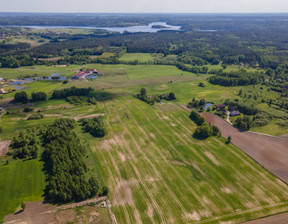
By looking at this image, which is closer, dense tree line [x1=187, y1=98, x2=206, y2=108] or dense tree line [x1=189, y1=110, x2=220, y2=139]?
dense tree line [x1=189, y1=110, x2=220, y2=139]

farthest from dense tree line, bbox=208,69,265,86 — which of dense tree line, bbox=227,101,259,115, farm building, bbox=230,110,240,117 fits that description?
farm building, bbox=230,110,240,117

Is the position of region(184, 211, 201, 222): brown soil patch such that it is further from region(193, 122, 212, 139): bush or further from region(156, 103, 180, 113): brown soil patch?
region(156, 103, 180, 113): brown soil patch

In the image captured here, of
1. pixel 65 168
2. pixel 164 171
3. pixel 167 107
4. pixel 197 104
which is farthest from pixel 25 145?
pixel 197 104

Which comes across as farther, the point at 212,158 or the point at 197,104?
the point at 197,104

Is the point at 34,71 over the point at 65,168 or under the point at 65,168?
over

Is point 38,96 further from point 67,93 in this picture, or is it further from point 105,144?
point 105,144

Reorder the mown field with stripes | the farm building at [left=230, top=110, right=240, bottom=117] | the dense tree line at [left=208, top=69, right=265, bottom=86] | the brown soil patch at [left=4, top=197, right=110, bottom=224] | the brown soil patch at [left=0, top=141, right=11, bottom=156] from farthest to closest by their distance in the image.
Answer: the dense tree line at [left=208, top=69, right=265, bottom=86]
the farm building at [left=230, top=110, right=240, bottom=117]
the brown soil patch at [left=0, top=141, right=11, bottom=156]
the mown field with stripes
the brown soil patch at [left=4, top=197, right=110, bottom=224]

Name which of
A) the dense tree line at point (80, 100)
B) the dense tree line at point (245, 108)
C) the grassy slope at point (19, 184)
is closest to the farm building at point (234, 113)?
the dense tree line at point (245, 108)

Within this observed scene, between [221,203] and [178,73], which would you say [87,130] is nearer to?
[221,203]

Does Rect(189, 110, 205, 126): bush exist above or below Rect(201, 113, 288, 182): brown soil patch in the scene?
above
